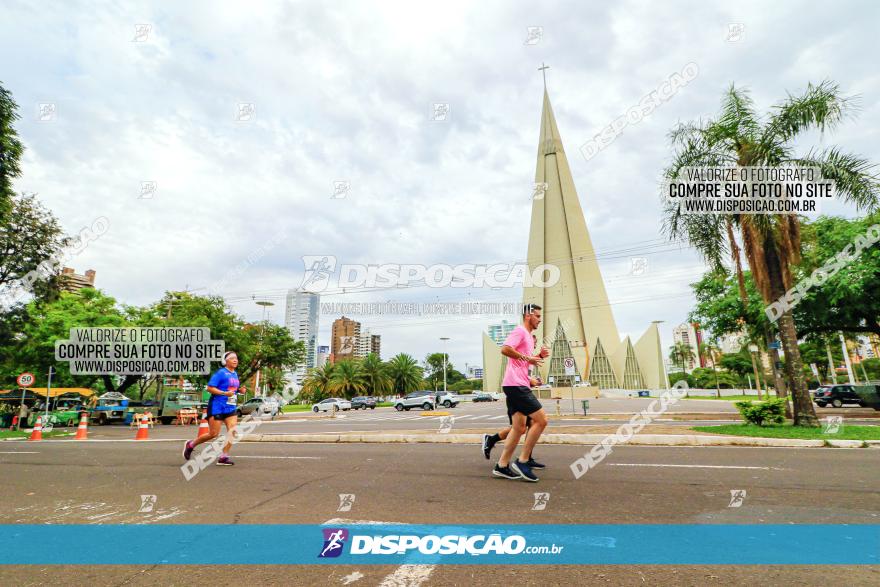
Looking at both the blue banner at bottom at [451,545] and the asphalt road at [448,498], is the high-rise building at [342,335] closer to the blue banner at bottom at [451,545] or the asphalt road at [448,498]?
the asphalt road at [448,498]

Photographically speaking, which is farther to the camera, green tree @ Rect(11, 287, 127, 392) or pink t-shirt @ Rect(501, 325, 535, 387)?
green tree @ Rect(11, 287, 127, 392)

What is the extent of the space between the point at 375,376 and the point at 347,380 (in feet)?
14.5

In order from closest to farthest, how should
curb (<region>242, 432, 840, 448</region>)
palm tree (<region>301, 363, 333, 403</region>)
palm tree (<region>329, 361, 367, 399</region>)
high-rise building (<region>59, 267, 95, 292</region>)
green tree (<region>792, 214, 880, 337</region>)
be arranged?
curb (<region>242, 432, 840, 448</region>) → green tree (<region>792, 214, 880, 337</region>) → high-rise building (<region>59, 267, 95, 292</region>) → palm tree (<region>329, 361, 367, 399</region>) → palm tree (<region>301, 363, 333, 403</region>)

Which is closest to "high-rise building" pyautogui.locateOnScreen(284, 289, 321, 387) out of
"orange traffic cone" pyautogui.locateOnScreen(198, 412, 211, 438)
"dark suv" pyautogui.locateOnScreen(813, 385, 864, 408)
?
"dark suv" pyautogui.locateOnScreen(813, 385, 864, 408)

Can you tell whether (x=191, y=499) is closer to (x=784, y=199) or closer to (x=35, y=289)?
(x=784, y=199)

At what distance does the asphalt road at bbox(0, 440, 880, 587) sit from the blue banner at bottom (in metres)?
0.14

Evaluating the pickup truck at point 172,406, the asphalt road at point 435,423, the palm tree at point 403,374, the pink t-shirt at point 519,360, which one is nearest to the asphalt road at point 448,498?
the pink t-shirt at point 519,360

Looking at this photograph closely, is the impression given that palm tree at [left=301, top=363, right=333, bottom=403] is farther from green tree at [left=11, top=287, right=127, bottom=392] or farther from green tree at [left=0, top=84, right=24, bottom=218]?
green tree at [left=0, top=84, right=24, bottom=218]

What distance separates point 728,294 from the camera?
68.2ft

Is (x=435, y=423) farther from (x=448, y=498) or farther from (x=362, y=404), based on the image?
(x=362, y=404)

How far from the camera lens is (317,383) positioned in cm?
6588

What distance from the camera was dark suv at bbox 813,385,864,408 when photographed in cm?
2584

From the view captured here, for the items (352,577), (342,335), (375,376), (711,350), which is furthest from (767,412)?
(342,335)

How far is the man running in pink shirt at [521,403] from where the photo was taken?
16.6ft
